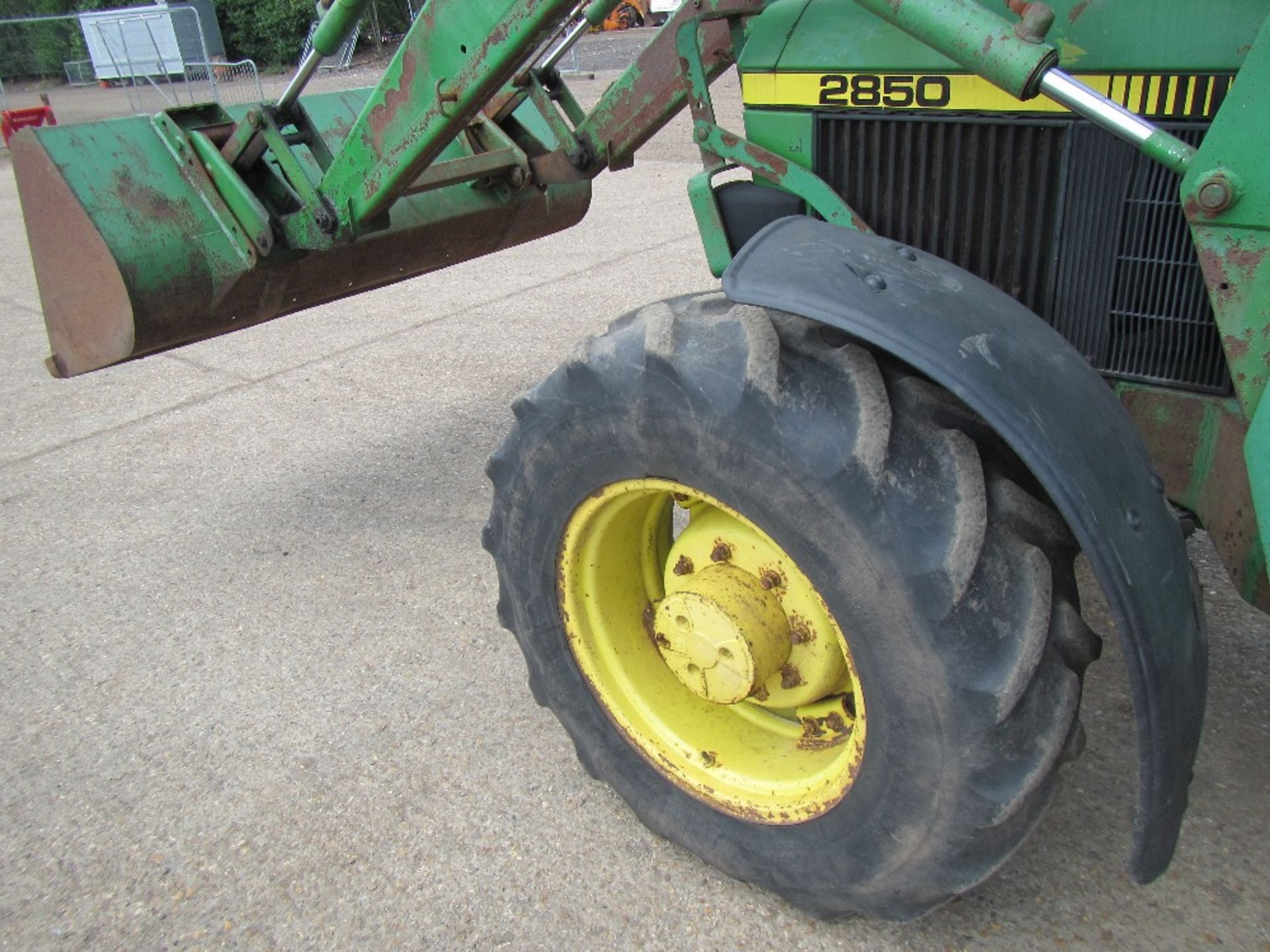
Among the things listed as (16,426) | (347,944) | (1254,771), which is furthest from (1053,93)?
(16,426)

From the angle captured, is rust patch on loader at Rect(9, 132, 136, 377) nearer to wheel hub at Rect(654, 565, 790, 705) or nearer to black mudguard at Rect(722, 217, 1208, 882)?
wheel hub at Rect(654, 565, 790, 705)

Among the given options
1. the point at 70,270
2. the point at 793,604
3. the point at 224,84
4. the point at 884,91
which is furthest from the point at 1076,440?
the point at 224,84

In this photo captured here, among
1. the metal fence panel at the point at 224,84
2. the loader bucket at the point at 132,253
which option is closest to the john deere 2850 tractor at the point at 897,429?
the loader bucket at the point at 132,253

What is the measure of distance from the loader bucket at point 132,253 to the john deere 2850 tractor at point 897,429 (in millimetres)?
686

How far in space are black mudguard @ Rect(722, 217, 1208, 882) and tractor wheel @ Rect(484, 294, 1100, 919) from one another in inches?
4.3

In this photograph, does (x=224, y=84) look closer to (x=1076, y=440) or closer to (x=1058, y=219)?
(x=1058, y=219)

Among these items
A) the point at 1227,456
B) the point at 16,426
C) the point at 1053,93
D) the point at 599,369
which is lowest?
the point at 16,426

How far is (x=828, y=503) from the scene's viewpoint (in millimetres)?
1572

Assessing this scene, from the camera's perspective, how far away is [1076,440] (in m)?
1.47

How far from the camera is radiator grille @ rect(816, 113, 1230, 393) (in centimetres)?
182

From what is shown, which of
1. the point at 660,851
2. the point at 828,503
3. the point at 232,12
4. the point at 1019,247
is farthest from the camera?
the point at 232,12

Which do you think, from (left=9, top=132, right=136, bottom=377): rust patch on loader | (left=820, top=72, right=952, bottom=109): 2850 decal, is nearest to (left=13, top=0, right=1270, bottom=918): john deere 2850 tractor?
(left=820, top=72, right=952, bottom=109): 2850 decal

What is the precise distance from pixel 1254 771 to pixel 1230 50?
1517mm

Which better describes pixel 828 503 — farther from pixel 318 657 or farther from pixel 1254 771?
pixel 318 657
